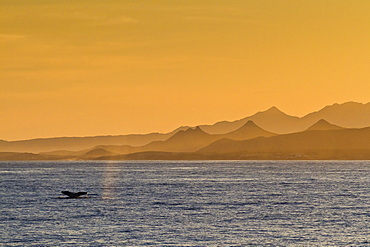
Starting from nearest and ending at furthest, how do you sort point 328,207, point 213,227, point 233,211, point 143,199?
point 213,227 → point 233,211 → point 328,207 → point 143,199

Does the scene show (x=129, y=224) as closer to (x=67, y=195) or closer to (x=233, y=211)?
(x=233, y=211)

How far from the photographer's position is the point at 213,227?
7850 centimetres

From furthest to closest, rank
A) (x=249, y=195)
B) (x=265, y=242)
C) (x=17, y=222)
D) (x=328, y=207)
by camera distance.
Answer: (x=249, y=195) < (x=328, y=207) < (x=17, y=222) < (x=265, y=242)

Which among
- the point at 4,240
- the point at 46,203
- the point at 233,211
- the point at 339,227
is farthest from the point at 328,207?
the point at 4,240

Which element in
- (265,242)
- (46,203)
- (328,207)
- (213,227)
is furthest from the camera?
(46,203)

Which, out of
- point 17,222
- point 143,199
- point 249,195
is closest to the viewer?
point 17,222

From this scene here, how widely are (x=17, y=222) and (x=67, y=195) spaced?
4625cm

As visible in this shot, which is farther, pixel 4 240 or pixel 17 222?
pixel 17 222

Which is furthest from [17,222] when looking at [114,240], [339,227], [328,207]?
[328,207]

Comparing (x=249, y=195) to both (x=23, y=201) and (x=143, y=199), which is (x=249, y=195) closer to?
(x=143, y=199)

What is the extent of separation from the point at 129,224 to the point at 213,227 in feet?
33.4

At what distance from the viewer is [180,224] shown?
8081cm

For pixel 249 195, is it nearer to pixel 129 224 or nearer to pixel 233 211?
pixel 233 211

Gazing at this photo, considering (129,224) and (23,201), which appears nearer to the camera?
(129,224)
